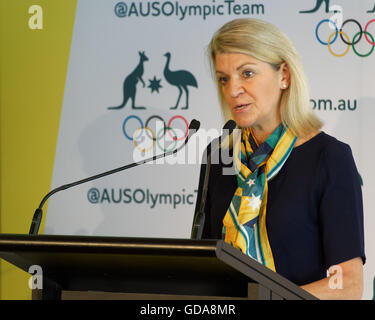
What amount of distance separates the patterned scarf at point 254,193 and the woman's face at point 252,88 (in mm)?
68

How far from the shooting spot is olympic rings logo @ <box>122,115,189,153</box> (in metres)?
3.29

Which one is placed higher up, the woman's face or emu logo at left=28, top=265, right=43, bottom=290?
the woman's face

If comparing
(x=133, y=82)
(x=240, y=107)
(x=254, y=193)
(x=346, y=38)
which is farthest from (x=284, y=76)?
(x=133, y=82)

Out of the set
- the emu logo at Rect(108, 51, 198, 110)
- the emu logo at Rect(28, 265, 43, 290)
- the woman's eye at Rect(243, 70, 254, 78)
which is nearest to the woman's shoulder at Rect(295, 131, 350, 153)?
the woman's eye at Rect(243, 70, 254, 78)

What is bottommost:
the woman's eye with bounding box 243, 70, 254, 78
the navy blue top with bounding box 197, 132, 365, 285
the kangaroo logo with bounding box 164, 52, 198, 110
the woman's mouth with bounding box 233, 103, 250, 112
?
the navy blue top with bounding box 197, 132, 365, 285

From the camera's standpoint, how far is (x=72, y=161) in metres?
3.48

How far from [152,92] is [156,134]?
0.80 ft

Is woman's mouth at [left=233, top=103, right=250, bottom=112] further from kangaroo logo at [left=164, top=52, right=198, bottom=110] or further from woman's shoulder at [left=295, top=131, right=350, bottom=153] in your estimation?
kangaroo logo at [left=164, top=52, right=198, bottom=110]

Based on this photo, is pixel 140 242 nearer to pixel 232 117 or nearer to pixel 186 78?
pixel 232 117

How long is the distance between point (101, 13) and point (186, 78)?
2.09 feet

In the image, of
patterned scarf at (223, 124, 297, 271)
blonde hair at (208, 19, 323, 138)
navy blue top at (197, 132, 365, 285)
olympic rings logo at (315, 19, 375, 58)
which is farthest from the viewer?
olympic rings logo at (315, 19, 375, 58)

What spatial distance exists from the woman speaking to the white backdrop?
1.04 m

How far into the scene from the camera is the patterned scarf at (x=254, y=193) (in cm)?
197

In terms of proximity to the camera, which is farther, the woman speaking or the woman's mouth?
the woman's mouth
